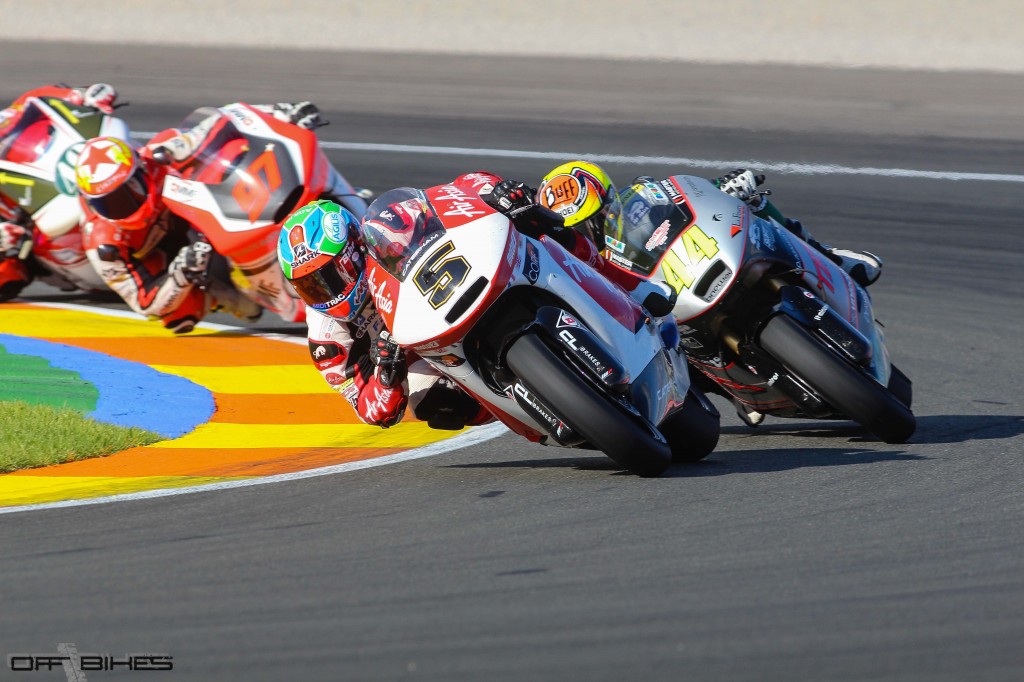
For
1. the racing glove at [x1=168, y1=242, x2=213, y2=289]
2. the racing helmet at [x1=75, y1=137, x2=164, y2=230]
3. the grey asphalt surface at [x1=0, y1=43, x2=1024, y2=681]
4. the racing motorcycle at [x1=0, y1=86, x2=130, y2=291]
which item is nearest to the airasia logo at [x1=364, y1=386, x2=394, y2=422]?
the grey asphalt surface at [x1=0, y1=43, x2=1024, y2=681]

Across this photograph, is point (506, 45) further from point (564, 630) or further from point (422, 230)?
point (564, 630)

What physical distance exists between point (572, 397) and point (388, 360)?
105cm

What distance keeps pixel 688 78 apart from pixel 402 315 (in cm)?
1179

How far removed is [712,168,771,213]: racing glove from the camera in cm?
758

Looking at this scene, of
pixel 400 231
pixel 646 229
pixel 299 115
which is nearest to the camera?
pixel 400 231

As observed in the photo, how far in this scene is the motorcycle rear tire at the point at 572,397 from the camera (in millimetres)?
5738

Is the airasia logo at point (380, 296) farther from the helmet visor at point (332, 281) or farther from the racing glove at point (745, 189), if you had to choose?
the racing glove at point (745, 189)

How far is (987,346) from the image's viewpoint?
374 inches

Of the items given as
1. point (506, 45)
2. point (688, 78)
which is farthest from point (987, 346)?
point (506, 45)

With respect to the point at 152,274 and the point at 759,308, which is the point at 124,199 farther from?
the point at 759,308

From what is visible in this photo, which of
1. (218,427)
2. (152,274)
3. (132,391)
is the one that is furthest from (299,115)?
(218,427)

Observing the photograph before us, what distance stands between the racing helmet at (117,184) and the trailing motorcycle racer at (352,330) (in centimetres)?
314

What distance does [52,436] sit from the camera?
23.6 feet

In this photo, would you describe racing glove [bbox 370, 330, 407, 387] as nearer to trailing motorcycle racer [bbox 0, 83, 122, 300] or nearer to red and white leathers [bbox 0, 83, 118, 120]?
trailing motorcycle racer [bbox 0, 83, 122, 300]
